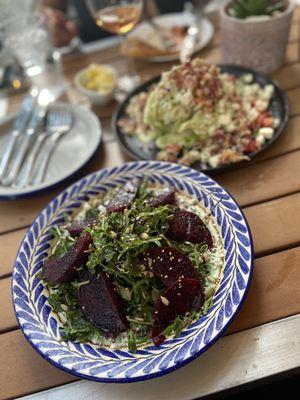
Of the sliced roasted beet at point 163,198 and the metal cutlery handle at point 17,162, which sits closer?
the sliced roasted beet at point 163,198

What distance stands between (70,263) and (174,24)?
1389 mm

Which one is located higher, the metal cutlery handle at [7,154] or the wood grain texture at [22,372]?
the metal cutlery handle at [7,154]

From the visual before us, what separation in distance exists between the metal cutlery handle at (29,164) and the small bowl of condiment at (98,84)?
0.24 metres

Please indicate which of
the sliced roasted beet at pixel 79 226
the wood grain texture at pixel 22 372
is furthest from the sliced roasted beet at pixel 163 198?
the wood grain texture at pixel 22 372

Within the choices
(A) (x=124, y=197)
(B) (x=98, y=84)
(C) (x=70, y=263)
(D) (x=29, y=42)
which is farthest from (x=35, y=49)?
(C) (x=70, y=263)

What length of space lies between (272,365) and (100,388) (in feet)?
1.05

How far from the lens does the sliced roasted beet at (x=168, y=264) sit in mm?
803

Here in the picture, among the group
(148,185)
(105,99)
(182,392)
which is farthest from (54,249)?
(105,99)

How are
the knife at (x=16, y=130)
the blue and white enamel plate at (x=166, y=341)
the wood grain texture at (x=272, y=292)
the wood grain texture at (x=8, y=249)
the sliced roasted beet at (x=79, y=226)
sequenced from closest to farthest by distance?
1. the blue and white enamel plate at (x=166, y=341)
2. the wood grain texture at (x=272, y=292)
3. the sliced roasted beet at (x=79, y=226)
4. the wood grain texture at (x=8, y=249)
5. the knife at (x=16, y=130)

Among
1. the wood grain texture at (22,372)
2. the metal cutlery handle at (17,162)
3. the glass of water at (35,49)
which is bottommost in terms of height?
the wood grain texture at (22,372)

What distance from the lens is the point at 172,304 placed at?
78 centimetres

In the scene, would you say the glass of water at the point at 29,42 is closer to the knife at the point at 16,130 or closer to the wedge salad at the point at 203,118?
the knife at the point at 16,130

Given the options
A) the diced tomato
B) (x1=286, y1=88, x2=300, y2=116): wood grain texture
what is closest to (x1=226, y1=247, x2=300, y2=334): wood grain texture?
Result: the diced tomato

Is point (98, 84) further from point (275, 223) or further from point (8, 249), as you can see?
point (275, 223)
